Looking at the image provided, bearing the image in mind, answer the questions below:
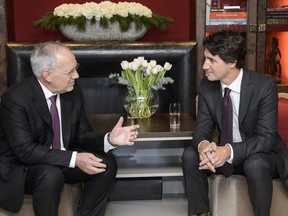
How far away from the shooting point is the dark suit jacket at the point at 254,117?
9.05 ft

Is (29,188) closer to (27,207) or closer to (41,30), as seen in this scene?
(27,207)

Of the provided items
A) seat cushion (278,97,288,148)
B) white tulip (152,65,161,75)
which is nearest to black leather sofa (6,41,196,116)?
white tulip (152,65,161,75)

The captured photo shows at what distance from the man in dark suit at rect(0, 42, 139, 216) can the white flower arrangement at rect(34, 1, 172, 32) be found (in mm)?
988

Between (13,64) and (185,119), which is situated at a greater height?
(13,64)

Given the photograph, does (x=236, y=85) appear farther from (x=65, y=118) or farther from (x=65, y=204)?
(x=65, y=204)

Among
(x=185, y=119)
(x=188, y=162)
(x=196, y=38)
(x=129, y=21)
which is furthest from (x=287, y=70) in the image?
(x=188, y=162)

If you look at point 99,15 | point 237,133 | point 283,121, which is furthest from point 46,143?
point 283,121

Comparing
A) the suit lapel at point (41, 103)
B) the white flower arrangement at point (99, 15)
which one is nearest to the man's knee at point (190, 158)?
the suit lapel at point (41, 103)

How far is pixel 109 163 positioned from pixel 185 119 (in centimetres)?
80

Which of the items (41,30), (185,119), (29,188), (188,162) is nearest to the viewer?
(29,188)

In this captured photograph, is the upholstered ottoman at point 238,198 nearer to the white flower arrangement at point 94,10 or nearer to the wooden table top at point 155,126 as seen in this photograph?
the wooden table top at point 155,126

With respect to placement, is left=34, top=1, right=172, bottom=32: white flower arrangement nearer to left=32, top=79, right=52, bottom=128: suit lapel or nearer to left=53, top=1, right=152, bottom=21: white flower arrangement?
left=53, top=1, right=152, bottom=21: white flower arrangement

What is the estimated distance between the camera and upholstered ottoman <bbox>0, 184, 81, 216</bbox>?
2666mm

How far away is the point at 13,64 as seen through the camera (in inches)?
151
